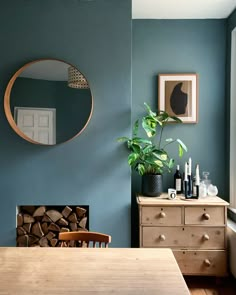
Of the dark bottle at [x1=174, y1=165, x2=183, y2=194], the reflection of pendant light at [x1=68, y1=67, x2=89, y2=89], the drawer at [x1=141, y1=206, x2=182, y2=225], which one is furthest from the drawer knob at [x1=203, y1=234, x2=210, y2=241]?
the reflection of pendant light at [x1=68, y1=67, x2=89, y2=89]

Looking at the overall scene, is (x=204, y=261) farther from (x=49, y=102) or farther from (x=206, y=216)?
(x=49, y=102)

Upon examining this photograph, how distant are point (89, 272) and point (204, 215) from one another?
60.7 inches

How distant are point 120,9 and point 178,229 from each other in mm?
2050

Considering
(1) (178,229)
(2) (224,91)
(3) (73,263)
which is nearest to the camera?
(3) (73,263)

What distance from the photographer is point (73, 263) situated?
1.43 meters

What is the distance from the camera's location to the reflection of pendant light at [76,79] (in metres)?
2.65

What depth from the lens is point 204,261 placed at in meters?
2.58

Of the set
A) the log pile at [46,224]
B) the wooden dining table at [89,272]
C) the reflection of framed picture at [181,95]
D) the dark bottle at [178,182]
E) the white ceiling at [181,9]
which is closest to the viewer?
the wooden dining table at [89,272]

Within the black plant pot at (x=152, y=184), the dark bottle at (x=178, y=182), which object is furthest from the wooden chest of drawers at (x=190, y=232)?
the dark bottle at (x=178, y=182)

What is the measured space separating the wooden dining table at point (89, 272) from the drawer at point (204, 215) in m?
1.06

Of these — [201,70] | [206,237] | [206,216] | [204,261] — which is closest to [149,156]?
[206,216]

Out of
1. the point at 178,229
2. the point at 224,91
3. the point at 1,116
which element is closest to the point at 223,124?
the point at 224,91

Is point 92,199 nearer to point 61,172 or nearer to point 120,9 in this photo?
point 61,172

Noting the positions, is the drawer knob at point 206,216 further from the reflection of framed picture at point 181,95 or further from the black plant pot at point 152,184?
the reflection of framed picture at point 181,95
